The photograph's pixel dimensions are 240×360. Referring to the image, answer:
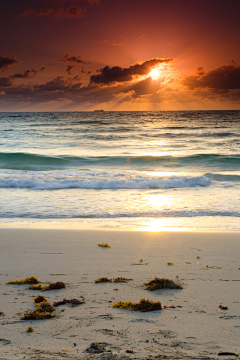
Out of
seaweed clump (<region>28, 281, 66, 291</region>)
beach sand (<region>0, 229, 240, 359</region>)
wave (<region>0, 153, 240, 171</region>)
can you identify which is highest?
wave (<region>0, 153, 240, 171</region>)

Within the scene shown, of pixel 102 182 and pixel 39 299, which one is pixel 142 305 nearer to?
pixel 39 299

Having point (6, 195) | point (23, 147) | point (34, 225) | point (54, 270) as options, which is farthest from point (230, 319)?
point (23, 147)

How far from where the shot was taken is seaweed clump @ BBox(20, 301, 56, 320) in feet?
9.37

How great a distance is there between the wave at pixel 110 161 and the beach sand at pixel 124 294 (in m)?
14.0

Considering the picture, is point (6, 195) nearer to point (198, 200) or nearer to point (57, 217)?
point (57, 217)

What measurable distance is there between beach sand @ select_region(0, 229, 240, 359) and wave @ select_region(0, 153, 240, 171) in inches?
551

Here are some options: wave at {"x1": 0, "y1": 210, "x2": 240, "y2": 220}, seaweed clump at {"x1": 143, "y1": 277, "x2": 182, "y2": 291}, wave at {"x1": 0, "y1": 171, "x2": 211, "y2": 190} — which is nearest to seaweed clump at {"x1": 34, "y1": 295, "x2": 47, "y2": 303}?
seaweed clump at {"x1": 143, "y1": 277, "x2": 182, "y2": 291}

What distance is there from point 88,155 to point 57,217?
1575 cm

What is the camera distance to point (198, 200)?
9430 millimetres

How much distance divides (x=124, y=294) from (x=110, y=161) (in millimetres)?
17624

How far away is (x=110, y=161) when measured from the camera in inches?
819

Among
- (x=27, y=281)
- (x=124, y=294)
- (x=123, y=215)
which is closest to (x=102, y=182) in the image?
(x=123, y=215)

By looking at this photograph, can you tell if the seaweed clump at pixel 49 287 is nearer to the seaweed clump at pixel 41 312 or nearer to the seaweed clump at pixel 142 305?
the seaweed clump at pixel 41 312

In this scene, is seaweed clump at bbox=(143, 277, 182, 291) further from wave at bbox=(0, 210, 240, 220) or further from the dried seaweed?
wave at bbox=(0, 210, 240, 220)
